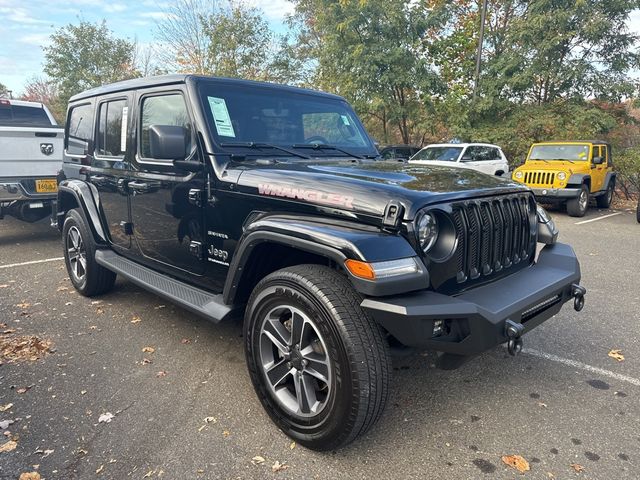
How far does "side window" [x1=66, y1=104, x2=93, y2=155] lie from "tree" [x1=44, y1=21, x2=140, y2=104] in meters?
19.9

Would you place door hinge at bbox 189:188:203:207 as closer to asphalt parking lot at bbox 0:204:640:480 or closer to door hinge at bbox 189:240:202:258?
door hinge at bbox 189:240:202:258

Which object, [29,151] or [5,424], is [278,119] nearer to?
[5,424]

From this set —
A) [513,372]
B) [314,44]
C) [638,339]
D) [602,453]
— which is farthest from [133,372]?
[314,44]

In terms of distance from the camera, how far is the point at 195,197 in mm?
3098

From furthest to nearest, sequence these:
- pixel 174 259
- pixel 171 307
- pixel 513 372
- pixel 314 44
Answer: pixel 314 44, pixel 171 307, pixel 174 259, pixel 513 372

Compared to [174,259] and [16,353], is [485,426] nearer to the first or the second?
[174,259]

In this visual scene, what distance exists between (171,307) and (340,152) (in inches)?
89.1

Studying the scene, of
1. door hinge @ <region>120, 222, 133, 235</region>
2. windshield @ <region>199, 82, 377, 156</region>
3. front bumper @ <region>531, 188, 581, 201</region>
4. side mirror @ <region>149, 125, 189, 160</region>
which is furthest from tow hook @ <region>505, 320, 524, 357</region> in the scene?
front bumper @ <region>531, 188, 581, 201</region>

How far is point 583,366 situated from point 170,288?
3.07m

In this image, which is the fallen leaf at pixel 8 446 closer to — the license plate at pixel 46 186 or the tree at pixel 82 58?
the license plate at pixel 46 186

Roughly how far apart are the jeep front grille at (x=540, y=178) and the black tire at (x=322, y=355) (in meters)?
10.4

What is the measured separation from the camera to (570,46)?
15312 mm

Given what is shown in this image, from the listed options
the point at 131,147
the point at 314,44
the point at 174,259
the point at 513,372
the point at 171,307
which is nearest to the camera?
the point at 513,372

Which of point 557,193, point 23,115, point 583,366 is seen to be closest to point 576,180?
point 557,193
